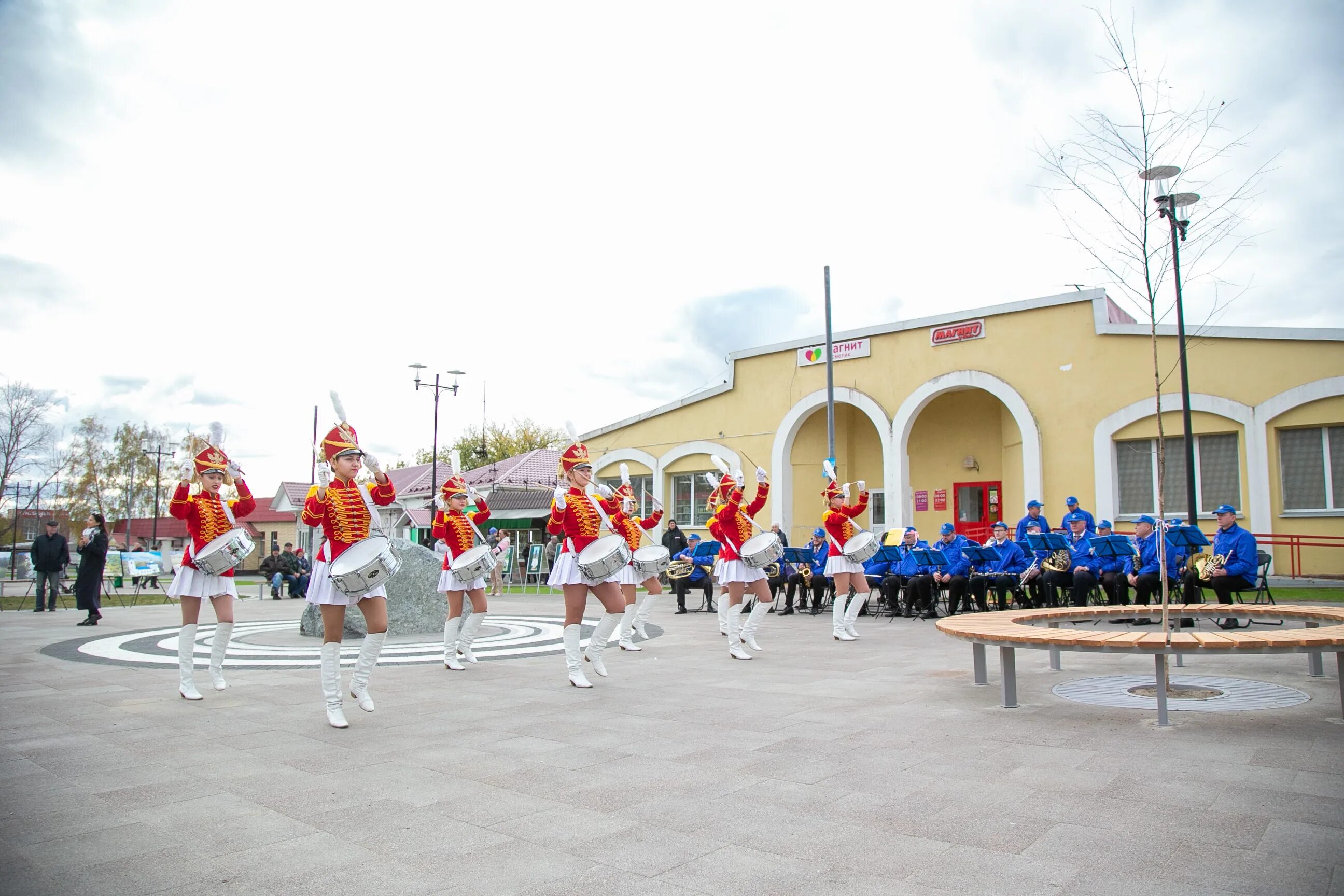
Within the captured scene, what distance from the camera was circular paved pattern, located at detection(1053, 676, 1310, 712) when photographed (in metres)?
6.42

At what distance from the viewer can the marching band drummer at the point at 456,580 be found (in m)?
9.40

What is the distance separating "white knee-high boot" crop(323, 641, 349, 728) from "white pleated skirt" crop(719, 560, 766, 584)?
4.84 meters

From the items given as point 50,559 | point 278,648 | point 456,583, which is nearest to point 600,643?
Answer: point 456,583

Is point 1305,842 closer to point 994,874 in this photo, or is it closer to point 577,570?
point 994,874

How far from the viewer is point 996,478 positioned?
78.0ft

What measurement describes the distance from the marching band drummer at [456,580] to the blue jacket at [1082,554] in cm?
893

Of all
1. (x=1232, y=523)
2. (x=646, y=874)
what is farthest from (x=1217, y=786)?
(x=1232, y=523)

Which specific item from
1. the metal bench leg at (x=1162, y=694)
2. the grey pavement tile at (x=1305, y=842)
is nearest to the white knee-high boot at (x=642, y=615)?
the metal bench leg at (x=1162, y=694)

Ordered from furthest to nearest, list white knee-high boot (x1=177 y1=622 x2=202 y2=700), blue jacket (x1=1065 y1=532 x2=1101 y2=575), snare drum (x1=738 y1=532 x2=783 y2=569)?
blue jacket (x1=1065 y1=532 x2=1101 y2=575), snare drum (x1=738 y1=532 x2=783 y2=569), white knee-high boot (x1=177 y1=622 x2=202 y2=700)

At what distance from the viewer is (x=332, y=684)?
21.1ft

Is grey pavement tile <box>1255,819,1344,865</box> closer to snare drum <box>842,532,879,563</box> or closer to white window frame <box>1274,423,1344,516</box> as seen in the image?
snare drum <box>842,532,879,563</box>

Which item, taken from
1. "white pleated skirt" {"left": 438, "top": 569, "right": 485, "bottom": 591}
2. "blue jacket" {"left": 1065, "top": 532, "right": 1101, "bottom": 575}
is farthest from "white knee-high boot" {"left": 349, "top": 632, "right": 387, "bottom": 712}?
"blue jacket" {"left": 1065, "top": 532, "right": 1101, "bottom": 575}

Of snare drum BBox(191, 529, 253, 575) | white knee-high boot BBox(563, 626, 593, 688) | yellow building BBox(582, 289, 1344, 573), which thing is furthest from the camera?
yellow building BBox(582, 289, 1344, 573)

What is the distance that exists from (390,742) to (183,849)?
212 centimetres
